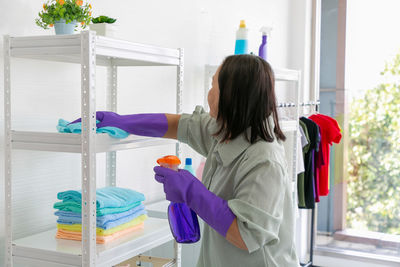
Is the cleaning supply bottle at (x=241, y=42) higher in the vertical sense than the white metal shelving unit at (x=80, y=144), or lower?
higher

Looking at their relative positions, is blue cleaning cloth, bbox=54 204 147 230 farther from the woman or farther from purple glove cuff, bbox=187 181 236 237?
purple glove cuff, bbox=187 181 236 237

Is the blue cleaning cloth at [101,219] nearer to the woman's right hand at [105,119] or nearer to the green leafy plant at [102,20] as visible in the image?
the woman's right hand at [105,119]

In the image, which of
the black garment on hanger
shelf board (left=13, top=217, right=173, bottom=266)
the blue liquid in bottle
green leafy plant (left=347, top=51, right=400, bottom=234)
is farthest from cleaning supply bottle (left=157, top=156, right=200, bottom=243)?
green leafy plant (left=347, top=51, right=400, bottom=234)

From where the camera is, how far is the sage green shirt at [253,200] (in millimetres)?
1166

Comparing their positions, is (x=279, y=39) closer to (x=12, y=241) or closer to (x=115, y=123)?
(x=115, y=123)

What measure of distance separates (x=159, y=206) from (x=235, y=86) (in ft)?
3.25

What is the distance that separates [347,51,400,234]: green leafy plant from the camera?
3.46 meters

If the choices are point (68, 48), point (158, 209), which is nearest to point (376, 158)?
point (158, 209)

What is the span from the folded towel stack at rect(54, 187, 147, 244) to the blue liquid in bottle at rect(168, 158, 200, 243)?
0.16 meters

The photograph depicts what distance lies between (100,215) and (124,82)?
71cm

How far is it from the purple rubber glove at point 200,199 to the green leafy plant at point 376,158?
8.63ft

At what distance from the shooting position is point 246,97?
1.23m

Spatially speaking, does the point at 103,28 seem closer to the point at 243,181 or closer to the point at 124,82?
the point at 124,82

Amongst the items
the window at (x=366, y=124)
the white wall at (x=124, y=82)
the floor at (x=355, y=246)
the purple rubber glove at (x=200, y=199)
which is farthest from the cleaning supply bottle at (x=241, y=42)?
the floor at (x=355, y=246)
